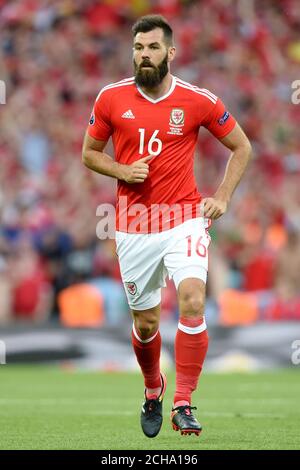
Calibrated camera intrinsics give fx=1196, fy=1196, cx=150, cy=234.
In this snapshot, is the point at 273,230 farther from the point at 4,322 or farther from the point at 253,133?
the point at 4,322

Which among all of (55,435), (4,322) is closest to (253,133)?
(4,322)

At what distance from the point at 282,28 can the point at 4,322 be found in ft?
25.9

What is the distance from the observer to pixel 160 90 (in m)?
7.36

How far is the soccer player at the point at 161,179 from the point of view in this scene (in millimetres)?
7102

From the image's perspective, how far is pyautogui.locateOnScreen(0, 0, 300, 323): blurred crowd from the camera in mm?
14773

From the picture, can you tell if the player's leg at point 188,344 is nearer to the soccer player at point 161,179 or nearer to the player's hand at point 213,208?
the soccer player at point 161,179

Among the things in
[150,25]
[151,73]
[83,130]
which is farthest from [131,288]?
[83,130]

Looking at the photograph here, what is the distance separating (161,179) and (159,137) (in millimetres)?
255

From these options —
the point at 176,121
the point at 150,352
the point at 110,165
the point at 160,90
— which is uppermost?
the point at 160,90

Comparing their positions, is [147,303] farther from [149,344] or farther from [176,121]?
[176,121]

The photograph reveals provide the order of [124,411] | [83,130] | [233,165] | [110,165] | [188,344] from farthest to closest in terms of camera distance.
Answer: [83,130]
[124,411]
[233,165]
[110,165]
[188,344]
